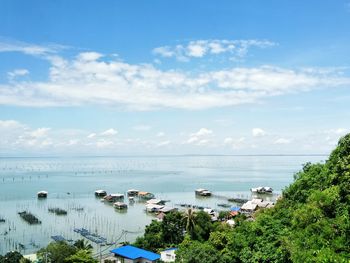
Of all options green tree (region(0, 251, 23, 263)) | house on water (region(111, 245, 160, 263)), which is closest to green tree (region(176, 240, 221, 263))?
house on water (region(111, 245, 160, 263))

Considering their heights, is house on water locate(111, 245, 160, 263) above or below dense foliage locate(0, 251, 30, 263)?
below

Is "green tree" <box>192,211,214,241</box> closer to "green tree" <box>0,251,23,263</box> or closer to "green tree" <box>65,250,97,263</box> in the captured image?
"green tree" <box>65,250,97,263</box>

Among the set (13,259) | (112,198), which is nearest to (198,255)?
(13,259)

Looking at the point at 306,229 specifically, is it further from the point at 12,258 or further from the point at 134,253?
the point at 12,258

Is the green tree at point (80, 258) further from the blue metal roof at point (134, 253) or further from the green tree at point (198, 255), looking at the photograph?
the green tree at point (198, 255)

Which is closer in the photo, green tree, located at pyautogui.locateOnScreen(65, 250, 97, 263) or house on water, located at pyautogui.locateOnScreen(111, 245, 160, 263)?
green tree, located at pyautogui.locateOnScreen(65, 250, 97, 263)

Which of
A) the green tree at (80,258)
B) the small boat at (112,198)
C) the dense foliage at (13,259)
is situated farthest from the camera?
the small boat at (112,198)

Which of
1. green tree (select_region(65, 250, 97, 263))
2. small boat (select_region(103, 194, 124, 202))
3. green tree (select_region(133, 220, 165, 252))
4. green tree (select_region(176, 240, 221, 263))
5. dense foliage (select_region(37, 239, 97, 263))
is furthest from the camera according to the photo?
small boat (select_region(103, 194, 124, 202))

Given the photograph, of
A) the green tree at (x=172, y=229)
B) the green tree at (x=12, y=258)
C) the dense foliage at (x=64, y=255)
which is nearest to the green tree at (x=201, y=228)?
the green tree at (x=172, y=229)

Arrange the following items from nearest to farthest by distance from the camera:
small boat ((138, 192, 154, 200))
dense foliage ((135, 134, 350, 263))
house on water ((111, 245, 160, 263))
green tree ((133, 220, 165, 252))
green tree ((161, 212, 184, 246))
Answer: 1. dense foliage ((135, 134, 350, 263))
2. house on water ((111, 245, 160, 263))
3. green tree ((133, 220, 165, 252))
4. green tree ((161, 212, 184, 246))
5. small boat ((138, 192, 154, 200))
